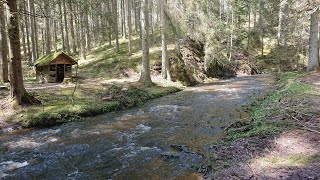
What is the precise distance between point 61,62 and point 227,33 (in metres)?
22.8

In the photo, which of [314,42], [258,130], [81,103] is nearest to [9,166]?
[81,103]

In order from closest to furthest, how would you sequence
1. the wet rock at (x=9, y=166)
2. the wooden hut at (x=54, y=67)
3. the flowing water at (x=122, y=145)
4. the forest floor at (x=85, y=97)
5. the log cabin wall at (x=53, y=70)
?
1. the flowing water at (x=122, y=145)
2. the wet rock at (x=9, y=166)
3. the forest floor at (x=85, y=97)
4. the wooden hut at (x=54, y=67)
5. the log cabin wall at (x=53, y=70)

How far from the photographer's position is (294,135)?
7.75 metres

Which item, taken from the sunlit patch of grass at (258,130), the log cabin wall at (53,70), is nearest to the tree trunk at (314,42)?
the sunlit patch of grass at (258,130)

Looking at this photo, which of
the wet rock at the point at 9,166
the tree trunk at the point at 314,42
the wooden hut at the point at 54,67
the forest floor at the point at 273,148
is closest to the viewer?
the forest floor at the point at 273,148

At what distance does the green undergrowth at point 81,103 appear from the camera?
12703 mm

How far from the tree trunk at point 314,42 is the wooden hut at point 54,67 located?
18.4m

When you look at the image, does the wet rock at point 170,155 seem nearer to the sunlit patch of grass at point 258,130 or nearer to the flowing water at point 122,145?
the flowing water at point 122,145

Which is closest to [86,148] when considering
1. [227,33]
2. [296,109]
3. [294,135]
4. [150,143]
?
[150,143]

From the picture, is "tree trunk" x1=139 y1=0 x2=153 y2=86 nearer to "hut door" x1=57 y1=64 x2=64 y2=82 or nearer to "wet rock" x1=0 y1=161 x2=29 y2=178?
"hut door" x1=57 y1=64 x2=64 y2=82

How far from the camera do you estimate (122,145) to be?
9648 mm

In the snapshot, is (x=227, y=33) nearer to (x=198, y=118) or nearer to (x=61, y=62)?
(x=61, y=62)

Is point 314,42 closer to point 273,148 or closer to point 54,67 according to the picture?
point 273,148

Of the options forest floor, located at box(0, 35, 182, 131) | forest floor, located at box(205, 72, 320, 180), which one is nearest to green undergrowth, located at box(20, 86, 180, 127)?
forest floor, located at box(0, 35, 182, 131)
